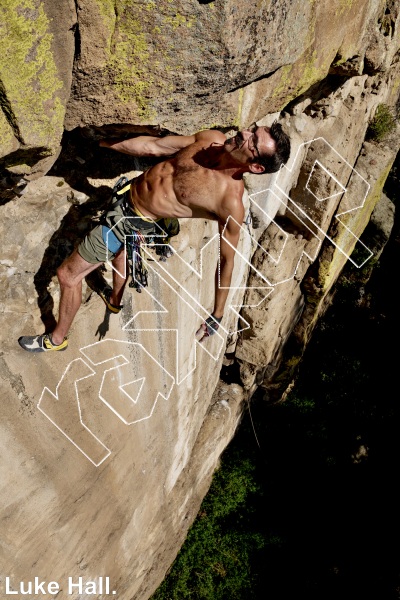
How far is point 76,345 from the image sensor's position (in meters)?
2.63

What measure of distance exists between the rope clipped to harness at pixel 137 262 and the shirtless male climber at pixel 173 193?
10 centimetres

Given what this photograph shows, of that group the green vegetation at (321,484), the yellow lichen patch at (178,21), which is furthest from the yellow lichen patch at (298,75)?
the green vegetation at (321,484)

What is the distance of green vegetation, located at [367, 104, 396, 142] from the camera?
4.95 meters

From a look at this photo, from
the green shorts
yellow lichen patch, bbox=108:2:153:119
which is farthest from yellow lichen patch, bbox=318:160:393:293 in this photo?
yellow lichen patch, bbox=108:2:153:119

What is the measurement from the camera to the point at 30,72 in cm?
165

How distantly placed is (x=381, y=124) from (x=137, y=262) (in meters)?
3.48

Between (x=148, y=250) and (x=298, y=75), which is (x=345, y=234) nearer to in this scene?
(x=298, y=75)

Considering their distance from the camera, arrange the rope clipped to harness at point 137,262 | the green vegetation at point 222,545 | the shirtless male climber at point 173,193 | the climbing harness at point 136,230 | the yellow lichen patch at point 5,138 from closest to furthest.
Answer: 1. the yellow lichen patch at point 5,138
2. the shirtless male climber at point 173,193
3. the climbing harness at point 136,230
4. the rope clipped to harness at point 137,262
5. the green vegetation at point 222,545

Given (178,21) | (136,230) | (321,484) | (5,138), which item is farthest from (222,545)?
(178,21)

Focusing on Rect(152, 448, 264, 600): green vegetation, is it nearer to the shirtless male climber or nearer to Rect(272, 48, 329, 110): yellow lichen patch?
the shirtless male climber

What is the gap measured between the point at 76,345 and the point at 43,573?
1618 mm

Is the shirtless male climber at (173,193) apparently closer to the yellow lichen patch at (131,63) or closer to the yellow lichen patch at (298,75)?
the yellow lichen patch at (131,63)

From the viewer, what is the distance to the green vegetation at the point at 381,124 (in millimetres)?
4953

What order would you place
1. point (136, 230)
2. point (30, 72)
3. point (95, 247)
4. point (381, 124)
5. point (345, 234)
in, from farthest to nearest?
point (345, 234), point (381, 124), point (136, 230), point (95, 247), point (30, 72)
